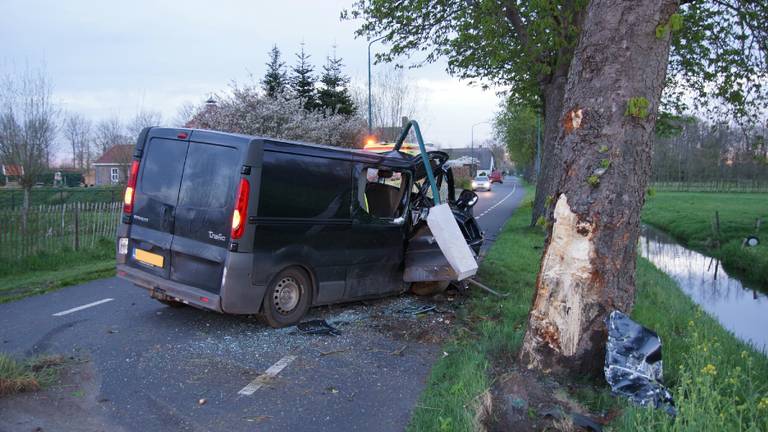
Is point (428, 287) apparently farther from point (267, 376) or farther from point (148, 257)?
point (148, 257)

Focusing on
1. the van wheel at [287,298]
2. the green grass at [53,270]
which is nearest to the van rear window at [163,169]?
the van wheel at [287,298]

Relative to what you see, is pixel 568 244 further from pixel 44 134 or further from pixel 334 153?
pixel 44 134

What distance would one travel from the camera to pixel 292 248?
6.14 m

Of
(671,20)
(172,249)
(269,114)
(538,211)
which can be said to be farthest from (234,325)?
(269,114)

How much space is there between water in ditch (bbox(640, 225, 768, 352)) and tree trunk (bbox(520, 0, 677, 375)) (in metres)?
5.06

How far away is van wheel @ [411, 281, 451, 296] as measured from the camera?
8.02 metres

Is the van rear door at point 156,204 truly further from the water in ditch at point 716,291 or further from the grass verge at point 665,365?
→ the water in ditch at point 716,291

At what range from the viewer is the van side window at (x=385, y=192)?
306 inches

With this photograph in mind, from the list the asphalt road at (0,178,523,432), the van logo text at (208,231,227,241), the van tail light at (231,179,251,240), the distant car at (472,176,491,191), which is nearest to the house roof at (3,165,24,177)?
the asphalt road at (0,178,523,432)

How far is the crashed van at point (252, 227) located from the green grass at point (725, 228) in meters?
12.0

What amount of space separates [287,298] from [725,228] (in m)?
22.7

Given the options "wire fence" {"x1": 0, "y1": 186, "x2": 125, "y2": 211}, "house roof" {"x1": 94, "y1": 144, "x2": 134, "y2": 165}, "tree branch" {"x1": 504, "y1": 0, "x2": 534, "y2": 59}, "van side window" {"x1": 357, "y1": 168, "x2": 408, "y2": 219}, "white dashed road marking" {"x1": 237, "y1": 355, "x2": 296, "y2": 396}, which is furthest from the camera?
"house roof" {"x1": 94, "y1": 144, "x2": 134, "y2": 165}

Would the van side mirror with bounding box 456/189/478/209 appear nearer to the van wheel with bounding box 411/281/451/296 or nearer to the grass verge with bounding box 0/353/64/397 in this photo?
the van wheel with bounding box 411/281/451/296

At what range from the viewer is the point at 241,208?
562cm
